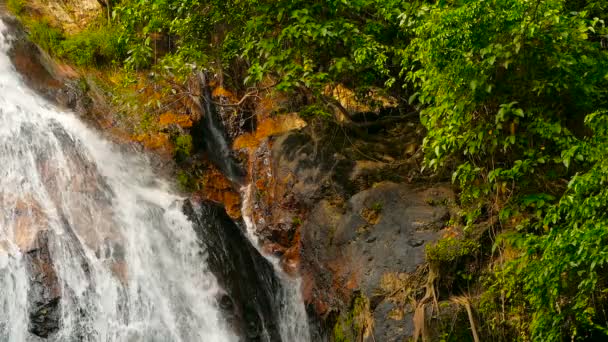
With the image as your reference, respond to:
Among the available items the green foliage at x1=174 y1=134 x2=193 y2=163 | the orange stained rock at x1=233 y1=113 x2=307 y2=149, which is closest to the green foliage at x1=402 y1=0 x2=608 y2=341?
the orange stained rock at x1=233 y1=113 x2=307 y2=149

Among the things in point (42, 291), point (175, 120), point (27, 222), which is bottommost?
point (42, 291)

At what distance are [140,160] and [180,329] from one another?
4319 mm

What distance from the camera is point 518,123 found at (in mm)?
7160

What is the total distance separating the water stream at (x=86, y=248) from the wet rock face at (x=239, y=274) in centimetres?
17

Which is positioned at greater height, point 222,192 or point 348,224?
point 222,192

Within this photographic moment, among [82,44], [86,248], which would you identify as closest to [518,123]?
[86,248]

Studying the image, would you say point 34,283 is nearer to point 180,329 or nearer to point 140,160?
point 180,329

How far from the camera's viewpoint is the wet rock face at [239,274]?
34.2 feet

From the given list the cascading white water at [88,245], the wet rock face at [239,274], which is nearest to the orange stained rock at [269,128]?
the cascading white water at [88,245]

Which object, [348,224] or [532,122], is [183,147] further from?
[532,122]

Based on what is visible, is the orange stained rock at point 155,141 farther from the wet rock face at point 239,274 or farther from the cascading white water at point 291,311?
the cascading white water at point 291,311

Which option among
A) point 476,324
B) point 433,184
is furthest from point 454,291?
point 433,184

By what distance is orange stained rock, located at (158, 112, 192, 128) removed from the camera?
13.7 m

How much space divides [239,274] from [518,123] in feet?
18.4
